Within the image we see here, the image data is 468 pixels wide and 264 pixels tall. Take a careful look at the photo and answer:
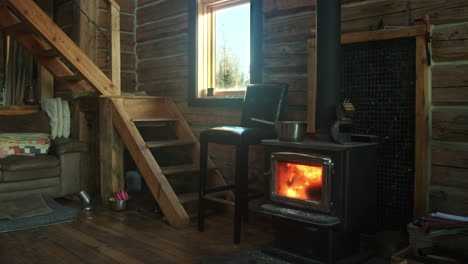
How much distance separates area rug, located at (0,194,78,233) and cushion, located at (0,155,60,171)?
344 mm

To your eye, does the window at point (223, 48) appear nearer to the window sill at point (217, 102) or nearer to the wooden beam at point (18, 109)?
the window sill at point (217, 102)

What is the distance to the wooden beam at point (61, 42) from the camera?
372 centimetres

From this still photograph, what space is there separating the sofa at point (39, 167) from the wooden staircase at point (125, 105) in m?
0.56

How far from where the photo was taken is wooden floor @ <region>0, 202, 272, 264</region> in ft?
8.65

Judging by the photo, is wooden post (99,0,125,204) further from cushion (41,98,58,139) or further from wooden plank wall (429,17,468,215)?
wooden plank wall (429,17,468,215)

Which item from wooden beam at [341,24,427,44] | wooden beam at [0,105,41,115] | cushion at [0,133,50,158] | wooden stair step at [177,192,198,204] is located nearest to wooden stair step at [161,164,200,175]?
wooden stair step at [177,192,198,204]

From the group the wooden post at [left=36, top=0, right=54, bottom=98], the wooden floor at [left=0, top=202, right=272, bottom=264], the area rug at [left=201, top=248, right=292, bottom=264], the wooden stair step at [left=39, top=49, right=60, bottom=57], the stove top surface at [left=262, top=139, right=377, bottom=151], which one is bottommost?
the wooden floor at [left=0, top=202, right=272, bottom=264]

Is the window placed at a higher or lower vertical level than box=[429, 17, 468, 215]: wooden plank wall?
higher

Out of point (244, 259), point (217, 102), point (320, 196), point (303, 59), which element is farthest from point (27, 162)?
point (320, 196)

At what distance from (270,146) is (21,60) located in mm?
5044

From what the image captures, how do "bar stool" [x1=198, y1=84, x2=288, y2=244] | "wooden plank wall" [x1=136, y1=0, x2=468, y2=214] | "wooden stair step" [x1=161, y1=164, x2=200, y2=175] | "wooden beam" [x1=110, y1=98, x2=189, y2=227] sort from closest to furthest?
"wooden plank wall" [x1=136, y1=0, x2=468, y2=214] < "bar stool" [x1=198, y1=84, x2=288, y2=244] < "wooden beam" [x1=110, y1=98, x2=189, y2=227] < "wooden stair step" [x1=161, y1=164, x2=200, y2=175]

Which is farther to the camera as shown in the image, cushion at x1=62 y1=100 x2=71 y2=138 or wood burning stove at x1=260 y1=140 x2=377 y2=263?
cushion at x1=62 y1=100 x2=71 y2=138

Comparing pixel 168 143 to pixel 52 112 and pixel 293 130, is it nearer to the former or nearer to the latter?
pixel 52 112

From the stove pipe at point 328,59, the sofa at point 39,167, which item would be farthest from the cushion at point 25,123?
the stove pipe at point 328,59
